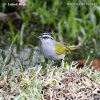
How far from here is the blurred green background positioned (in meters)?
8.70

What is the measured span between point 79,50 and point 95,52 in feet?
1.19

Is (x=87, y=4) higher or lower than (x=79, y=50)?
higher

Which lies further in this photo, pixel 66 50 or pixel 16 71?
pixel 66 50

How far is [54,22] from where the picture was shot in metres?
9.04

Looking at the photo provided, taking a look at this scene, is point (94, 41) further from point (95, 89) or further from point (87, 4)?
point (95, 89)

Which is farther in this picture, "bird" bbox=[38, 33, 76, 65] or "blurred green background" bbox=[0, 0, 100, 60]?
"blurred green background" bbox=[0, 0, 100, 60]

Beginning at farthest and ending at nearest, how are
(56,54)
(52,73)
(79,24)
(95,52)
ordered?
(79,24) < (95,52) < (56,54) < (52,73)

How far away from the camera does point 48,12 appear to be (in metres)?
Answer: 9.16

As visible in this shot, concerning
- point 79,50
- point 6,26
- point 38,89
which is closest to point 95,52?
point 79,50

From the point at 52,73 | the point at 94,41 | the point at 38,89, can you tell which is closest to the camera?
the point at 38,89

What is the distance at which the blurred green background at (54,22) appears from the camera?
8.70 metres

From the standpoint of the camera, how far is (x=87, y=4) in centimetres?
927

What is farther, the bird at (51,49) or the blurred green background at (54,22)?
the blurred green background at (54,22)

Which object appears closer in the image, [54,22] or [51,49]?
[51,49]
